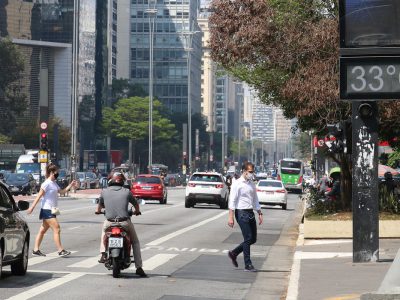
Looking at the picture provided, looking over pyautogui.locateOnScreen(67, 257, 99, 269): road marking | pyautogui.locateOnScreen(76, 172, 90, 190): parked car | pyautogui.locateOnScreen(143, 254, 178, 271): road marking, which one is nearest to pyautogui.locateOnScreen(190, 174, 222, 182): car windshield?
pyautogui.locateOnScreen(143, 254, 178, 271): road marking

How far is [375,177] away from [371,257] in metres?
1.40

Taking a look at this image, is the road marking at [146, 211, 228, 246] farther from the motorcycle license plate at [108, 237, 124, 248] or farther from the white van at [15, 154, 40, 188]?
the white van at [15, 154, 40, 188]

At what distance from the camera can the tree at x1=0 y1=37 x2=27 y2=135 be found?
139m

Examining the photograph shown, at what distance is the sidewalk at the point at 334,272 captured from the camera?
14.8m

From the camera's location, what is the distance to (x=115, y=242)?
55.2ft

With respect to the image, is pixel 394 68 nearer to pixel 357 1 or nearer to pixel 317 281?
pixel 357 1

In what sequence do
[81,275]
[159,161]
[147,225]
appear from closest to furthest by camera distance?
[81,275] < [147,225] < [159,161]

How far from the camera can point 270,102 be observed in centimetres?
3503

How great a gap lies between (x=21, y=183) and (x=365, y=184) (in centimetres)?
5116

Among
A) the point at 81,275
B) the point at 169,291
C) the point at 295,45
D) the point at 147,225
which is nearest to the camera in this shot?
the point at 169,291

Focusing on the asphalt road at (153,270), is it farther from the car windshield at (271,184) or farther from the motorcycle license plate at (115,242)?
the car windshield at (271,184)

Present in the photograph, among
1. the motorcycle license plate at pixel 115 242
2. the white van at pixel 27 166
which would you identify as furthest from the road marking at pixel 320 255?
the white van at pixel 27 166

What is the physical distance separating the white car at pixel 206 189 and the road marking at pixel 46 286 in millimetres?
33656

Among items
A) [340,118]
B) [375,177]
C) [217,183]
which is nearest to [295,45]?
[340,118]
